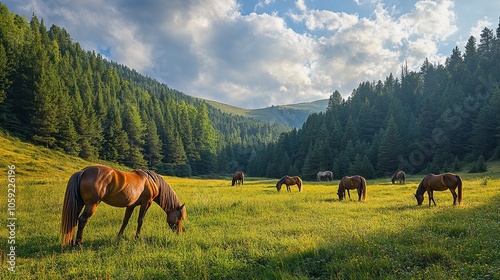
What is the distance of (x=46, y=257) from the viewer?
23.4 ft

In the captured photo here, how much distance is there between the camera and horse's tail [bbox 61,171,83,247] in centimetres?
778

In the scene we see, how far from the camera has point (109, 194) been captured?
859 centimetres

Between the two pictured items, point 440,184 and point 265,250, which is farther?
point 440,184

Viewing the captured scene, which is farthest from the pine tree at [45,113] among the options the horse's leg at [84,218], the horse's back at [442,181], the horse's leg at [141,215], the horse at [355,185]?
the horse's back at [442,181]

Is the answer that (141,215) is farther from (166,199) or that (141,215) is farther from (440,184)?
(440,184)

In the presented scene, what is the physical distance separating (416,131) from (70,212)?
7789 centimetres

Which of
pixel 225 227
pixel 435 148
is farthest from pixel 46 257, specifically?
pixel 435 148

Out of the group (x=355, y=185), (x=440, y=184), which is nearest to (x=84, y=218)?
(x=355, y=185)

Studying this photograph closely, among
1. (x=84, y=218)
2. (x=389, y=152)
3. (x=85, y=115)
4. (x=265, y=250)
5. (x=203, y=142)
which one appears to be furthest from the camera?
(x=203, y=142)

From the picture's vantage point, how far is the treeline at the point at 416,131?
5681 cm

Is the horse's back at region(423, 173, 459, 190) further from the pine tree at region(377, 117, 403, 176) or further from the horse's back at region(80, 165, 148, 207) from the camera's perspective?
the pine tree at region(377, 117, 403, 176)

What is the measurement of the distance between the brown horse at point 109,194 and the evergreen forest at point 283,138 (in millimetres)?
49302

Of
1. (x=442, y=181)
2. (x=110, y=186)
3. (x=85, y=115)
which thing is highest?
(x=85, y=115)

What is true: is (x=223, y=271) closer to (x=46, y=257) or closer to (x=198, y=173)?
(x=46, y=257)
